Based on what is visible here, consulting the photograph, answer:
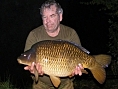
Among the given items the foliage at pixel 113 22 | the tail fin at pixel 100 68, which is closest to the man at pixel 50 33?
the tail fin at pixel 100 68

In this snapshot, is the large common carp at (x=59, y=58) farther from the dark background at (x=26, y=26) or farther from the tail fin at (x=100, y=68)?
the dark background at (x=26, y=26)

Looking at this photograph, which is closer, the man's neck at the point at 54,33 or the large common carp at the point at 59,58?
the large common carp at the point at 59,58

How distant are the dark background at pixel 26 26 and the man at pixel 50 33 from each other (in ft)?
14.3

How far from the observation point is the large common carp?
3263mm

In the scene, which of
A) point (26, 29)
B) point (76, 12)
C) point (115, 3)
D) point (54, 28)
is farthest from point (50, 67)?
point (76, 12)

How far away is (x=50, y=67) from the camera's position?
3.26 metres

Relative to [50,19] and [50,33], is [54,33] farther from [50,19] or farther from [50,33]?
[50,19]

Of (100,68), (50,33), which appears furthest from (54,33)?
(100,68)

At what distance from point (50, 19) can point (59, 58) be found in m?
0.51

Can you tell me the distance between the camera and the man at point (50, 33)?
11.7 feet

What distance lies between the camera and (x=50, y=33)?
3711 millimetres

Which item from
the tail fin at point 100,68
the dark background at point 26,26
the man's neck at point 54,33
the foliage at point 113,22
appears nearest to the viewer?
the tail fin at point 100,68

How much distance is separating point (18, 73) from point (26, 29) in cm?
137

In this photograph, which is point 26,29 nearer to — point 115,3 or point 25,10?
point 25,10
